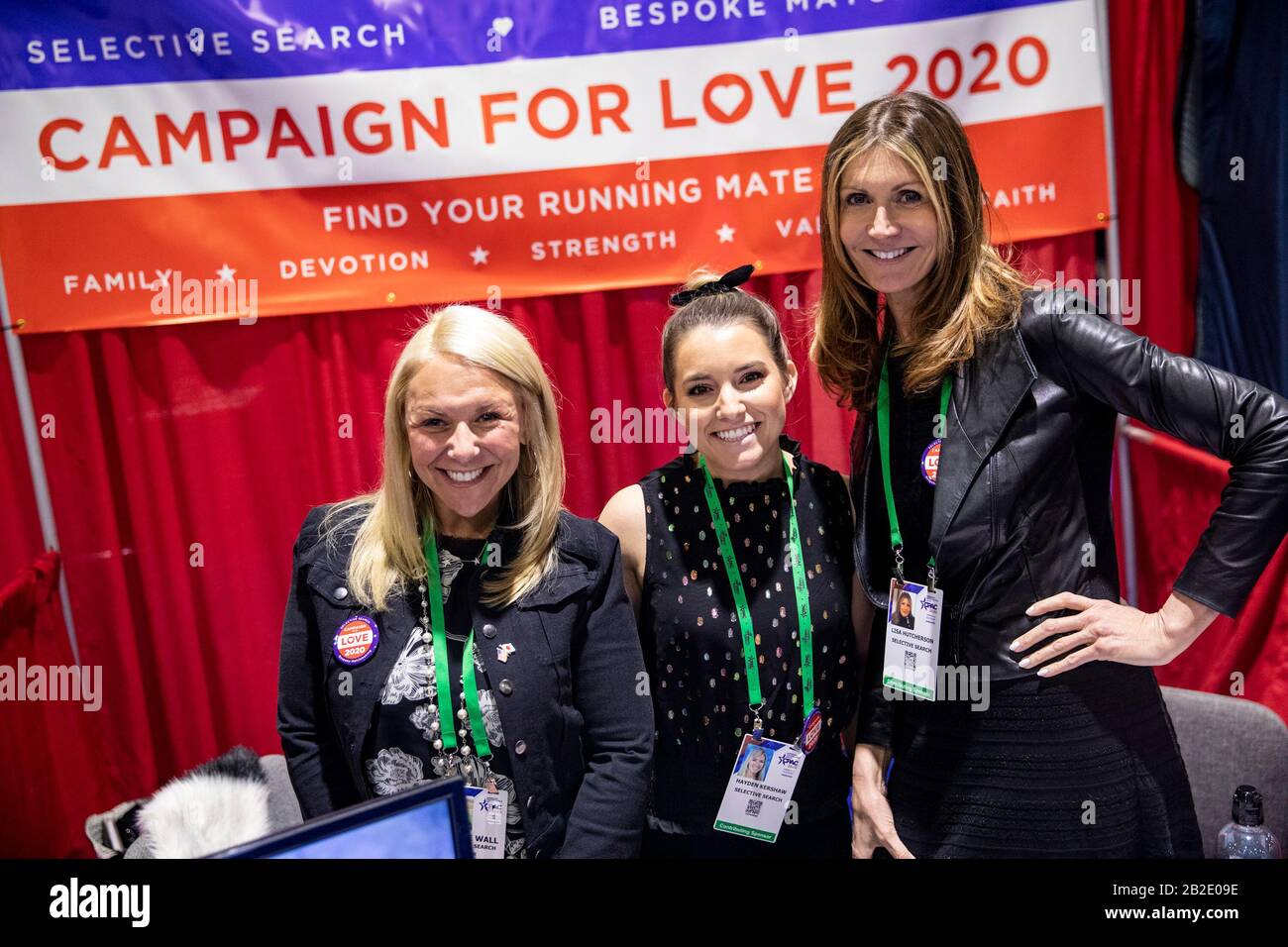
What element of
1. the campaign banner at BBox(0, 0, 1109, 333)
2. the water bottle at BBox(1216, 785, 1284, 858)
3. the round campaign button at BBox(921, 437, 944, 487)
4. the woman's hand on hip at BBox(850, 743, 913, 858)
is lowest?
the water bottle at BBox(1216, 785, 1284, 858)

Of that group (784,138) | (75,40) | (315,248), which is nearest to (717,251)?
(784,138)

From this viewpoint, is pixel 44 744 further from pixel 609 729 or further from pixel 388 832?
pixel 388 832

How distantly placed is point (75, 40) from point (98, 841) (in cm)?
226

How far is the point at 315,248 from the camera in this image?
303 centimetres

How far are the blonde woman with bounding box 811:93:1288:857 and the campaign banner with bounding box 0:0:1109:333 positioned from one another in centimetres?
119

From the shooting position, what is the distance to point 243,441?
323cm

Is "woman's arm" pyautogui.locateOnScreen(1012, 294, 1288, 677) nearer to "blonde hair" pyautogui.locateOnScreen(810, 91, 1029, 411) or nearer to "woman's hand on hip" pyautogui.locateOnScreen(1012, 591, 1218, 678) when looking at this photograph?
"woman's hand on hip" pyautogui.locateOnScreen(1012, 591, 1218, 678)

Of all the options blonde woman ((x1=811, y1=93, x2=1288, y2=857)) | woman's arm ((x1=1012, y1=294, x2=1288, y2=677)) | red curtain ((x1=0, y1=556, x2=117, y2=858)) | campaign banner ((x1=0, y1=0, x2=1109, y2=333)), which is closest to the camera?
woman's arm ((x1=1012, y1=294, x2=1288, y2=677))

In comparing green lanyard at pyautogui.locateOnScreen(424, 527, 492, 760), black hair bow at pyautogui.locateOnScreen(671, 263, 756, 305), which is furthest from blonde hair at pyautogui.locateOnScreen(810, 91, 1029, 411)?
green lanyard at pyautogui.locateOnScreen(424, 527, 492, 760)

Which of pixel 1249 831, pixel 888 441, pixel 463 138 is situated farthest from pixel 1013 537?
pixel 463 138

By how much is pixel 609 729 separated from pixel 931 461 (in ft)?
2.43

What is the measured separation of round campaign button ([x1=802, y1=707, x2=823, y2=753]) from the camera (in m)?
1.94
